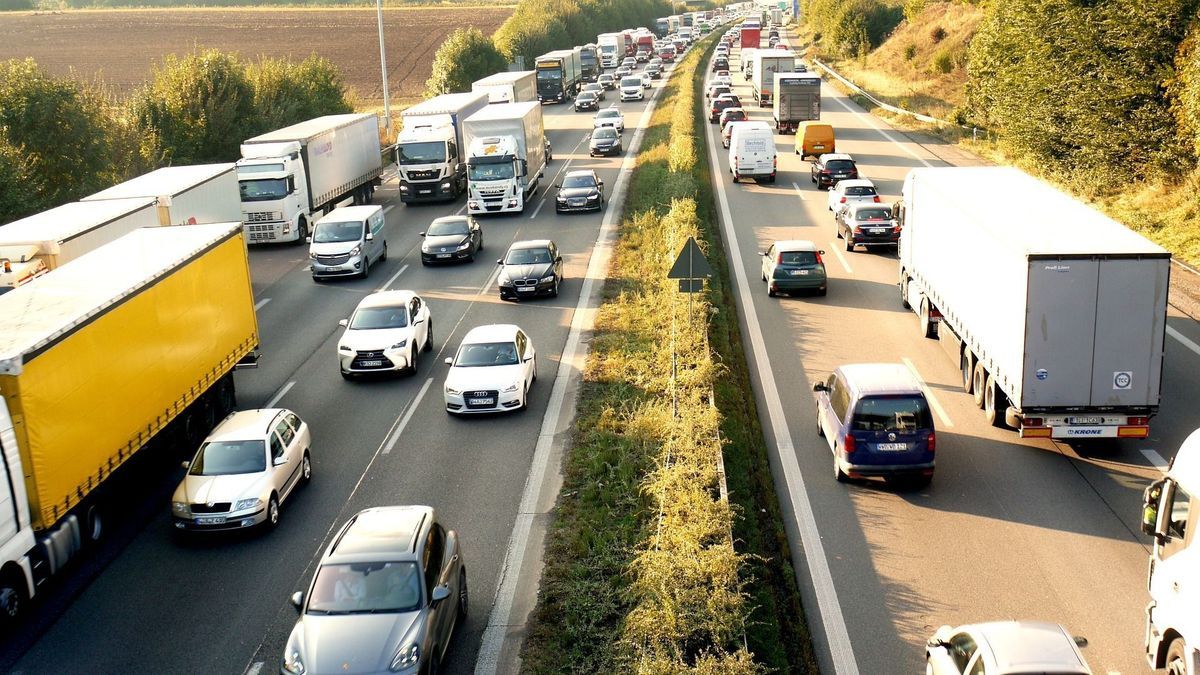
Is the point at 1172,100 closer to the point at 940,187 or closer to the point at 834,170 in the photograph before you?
the point at 834,170

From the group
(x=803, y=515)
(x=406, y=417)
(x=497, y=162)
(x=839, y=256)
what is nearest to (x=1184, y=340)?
(x=839, y=256)

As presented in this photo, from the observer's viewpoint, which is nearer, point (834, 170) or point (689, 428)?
point (689, 428)

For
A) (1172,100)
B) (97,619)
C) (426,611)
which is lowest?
(97,619)

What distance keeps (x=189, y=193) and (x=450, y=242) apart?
7.34m

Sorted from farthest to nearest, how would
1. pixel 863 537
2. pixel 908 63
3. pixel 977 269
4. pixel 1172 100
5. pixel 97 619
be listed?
pixel 908 63 → pixel 1172 100 → pixel 977 269 → pixel 863 537 → pixel 97 619

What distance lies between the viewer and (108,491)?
16.5 m

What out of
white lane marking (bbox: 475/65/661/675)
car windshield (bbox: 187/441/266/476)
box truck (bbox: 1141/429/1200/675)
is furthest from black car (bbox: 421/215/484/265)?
box truck (bbox: 1141/429/1200/675)

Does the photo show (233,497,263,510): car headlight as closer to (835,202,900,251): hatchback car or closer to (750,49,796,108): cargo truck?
(835,202,900,251): hatchback car

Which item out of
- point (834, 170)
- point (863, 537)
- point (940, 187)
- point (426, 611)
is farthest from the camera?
point (834, 170)

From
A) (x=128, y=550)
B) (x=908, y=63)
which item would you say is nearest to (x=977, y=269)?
(x=128, y=550)

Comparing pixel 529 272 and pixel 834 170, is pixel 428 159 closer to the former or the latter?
pixel 834 170

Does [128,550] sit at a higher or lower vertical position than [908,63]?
lower

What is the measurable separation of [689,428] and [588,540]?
2731mm

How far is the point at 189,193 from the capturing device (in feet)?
101
